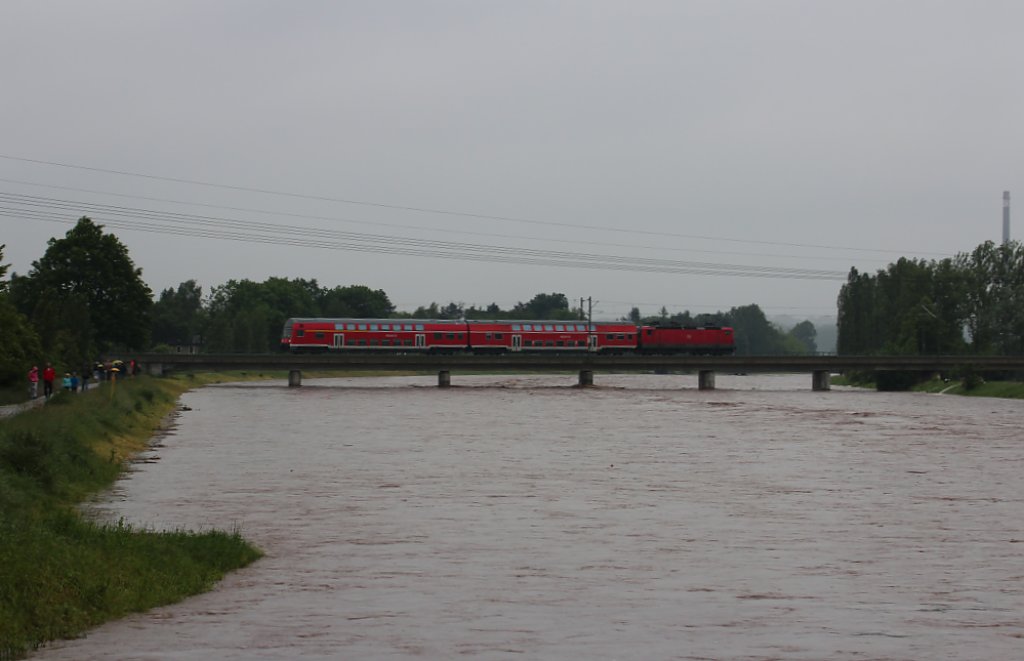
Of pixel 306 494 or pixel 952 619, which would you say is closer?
pixel 952 619

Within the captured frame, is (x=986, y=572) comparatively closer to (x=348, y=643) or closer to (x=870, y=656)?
(x=870, y=656)

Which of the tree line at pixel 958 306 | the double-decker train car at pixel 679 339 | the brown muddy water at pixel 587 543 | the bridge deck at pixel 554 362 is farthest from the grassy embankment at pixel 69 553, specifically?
the tree line at pixel 958 306

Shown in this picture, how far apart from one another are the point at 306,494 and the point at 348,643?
1788 cm

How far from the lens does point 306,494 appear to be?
115 feet

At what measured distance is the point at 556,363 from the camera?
368ft

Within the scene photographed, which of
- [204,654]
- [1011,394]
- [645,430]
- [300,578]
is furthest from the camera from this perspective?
[1011,394]

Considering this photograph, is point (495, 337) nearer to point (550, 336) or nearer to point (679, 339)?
point (550, 336)

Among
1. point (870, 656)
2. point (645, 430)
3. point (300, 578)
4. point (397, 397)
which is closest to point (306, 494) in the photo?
point (300, 578)

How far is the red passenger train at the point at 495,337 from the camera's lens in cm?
11456

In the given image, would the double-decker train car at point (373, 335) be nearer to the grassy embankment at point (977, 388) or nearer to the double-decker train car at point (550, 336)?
the double-decker train car at point (550, 336)

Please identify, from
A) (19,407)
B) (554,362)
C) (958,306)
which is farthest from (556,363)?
(19,407)

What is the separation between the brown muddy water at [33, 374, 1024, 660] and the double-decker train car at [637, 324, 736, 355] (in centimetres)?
6313

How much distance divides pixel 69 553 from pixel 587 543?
10.8 metres

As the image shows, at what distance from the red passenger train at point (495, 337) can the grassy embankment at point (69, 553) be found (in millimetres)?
76372
